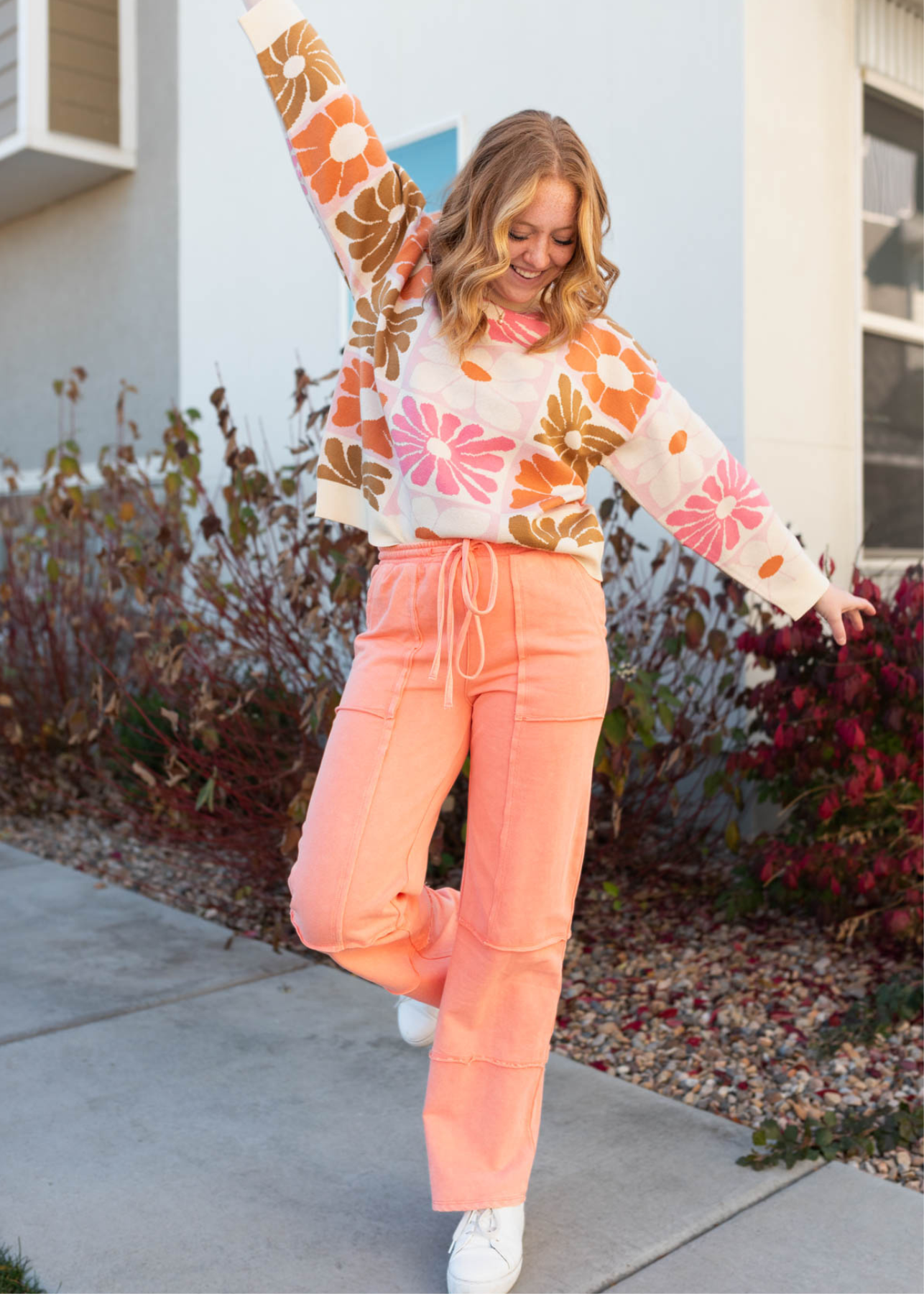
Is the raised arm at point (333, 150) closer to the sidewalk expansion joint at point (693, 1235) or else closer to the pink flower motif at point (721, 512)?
the pink flower motif at point (721, 512)

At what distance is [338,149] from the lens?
215 centimetres

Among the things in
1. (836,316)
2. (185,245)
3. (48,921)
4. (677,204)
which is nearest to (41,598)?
(48,921)

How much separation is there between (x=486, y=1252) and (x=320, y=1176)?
0.47 metres

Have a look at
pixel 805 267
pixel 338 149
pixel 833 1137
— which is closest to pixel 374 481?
pixel 338 149

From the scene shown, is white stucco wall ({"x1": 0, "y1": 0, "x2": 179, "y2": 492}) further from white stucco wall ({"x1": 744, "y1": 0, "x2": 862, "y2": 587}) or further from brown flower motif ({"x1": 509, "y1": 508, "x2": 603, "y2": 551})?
brown flower motif ({"x1": 509, "y1": 508, "x2": 603, "y2": 551})

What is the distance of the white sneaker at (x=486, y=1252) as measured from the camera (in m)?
1.99

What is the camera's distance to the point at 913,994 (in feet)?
10.3

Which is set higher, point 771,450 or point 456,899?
point 771,450

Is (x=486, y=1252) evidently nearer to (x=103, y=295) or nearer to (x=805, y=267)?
(x=805, y=267)

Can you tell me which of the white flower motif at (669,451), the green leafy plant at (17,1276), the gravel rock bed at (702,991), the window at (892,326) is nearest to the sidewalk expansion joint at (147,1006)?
the gravel rock bed at (702,991)

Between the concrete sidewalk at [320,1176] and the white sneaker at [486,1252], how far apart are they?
0.20ft

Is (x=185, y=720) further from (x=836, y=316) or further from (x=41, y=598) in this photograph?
(x=836, y=316)

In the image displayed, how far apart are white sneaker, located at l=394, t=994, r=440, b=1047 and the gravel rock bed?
0.68 m

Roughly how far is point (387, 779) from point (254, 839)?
2006 millimetres
